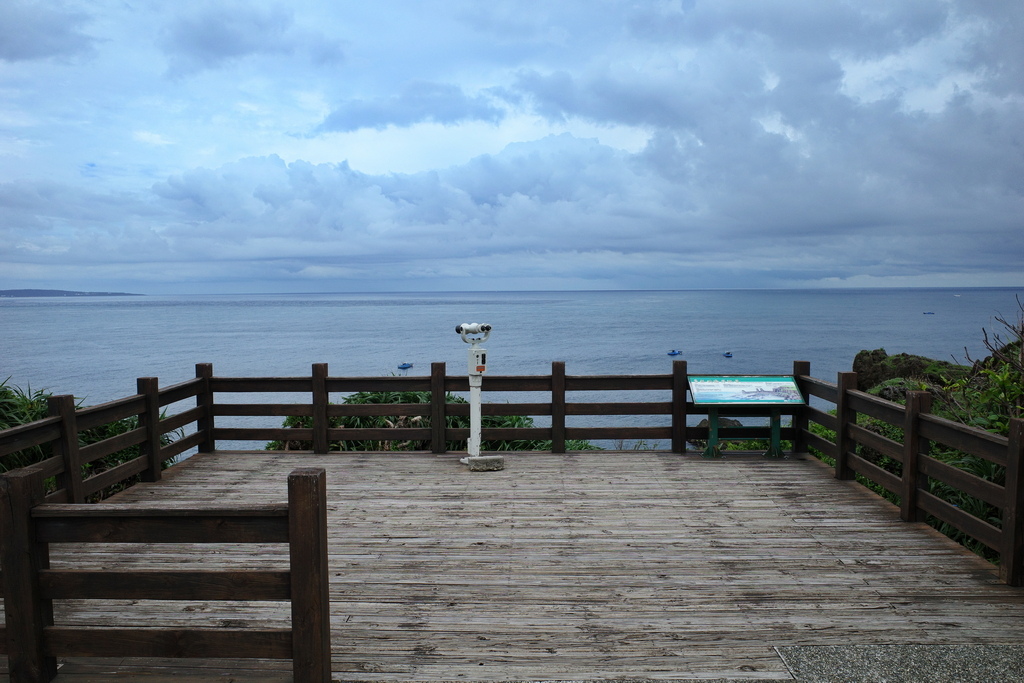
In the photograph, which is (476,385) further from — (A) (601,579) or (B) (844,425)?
(B) (844,425)

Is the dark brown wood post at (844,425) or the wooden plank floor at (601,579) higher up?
the dark brown wood post at (844,425)

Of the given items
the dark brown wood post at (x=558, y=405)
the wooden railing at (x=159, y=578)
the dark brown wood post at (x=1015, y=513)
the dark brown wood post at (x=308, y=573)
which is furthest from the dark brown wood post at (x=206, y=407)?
the dark brown wood post at (x=1015, y=513)

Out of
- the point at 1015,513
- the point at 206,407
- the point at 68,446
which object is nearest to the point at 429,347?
the point at 206,407

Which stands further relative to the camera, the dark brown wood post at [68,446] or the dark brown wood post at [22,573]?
the dark brown wood post at [68,446]

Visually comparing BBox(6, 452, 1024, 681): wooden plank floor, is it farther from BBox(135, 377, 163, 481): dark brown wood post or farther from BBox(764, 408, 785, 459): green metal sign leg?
BBox(764, 408, 785, 459): green metal sign leg

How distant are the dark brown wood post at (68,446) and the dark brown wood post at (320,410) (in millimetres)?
2735

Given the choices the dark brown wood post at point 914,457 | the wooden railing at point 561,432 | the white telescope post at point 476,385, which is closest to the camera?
the wooden railing at point 561,432

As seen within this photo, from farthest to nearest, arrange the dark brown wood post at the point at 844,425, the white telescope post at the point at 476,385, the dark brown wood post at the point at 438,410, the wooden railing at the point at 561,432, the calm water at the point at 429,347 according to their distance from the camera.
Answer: the calm water at the point at 429,347 → the dark brown wood post at the point at 438,410 → the white telescope post at the point at 476,385 → the dark brown wood post at the point at 844,425 → the wooden railing at the point at 561,432

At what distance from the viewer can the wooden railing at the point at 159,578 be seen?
3.14 metres

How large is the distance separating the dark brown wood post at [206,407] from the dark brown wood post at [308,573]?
6241mm

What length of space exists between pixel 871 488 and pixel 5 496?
750 centimetres

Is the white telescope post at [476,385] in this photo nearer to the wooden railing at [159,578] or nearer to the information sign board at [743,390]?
the information sign board at [743,390]

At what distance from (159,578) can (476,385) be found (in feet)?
16.5

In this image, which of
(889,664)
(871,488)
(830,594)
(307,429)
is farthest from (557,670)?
(307,429)
